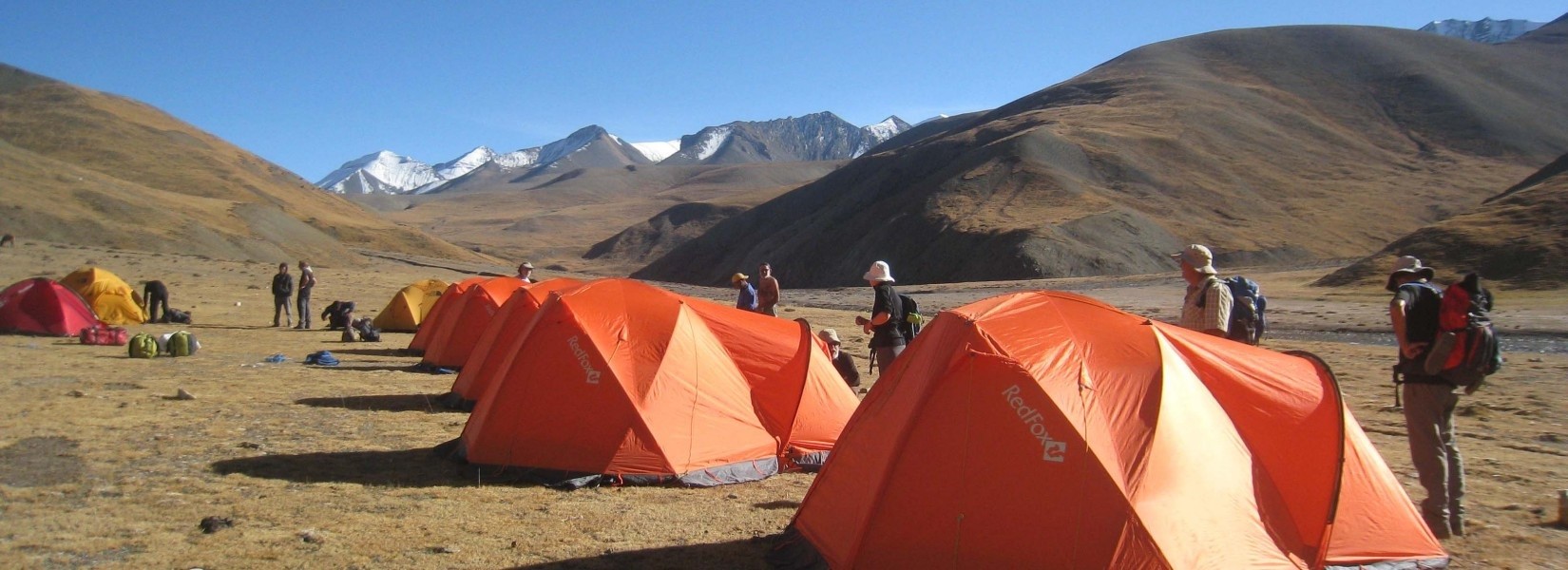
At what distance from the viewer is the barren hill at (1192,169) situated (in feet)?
242

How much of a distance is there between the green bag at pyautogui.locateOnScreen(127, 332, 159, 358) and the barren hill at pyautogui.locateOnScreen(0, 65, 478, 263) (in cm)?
3956

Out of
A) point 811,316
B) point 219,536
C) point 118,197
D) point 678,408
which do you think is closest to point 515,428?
point 678,408

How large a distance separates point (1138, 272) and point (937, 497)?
64.0 m

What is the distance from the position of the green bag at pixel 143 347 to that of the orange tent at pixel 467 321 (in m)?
4.41

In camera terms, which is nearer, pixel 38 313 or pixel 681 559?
pixel 681 559

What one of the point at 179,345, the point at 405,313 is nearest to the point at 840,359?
the point at 179,345

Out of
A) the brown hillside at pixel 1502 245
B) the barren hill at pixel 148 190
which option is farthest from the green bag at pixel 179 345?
the brown hillside at pixel 1502 245

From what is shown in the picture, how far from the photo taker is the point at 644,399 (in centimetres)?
874

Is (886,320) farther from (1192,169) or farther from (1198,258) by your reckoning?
(1192,169)

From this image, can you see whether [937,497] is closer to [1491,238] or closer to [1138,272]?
[1491,238]

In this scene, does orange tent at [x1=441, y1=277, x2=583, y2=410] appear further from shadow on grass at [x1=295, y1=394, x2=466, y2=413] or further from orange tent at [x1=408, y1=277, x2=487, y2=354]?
orange tent at [x1=408, y1=277, x2=487, y2=354]

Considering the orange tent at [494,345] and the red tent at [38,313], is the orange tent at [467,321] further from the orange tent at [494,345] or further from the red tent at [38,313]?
the red tent at [38,313]

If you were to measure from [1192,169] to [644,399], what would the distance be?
291 feet

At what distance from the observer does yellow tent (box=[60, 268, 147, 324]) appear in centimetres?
2338
